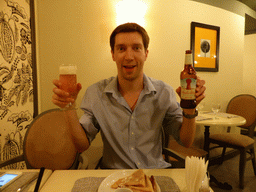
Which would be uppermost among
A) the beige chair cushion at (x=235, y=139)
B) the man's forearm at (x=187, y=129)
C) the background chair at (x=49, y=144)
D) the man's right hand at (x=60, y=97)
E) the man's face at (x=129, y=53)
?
the man's face at (x=129, y=53)

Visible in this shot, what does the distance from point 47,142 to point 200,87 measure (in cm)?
125

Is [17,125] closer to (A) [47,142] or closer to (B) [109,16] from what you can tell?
(A) [47,142]

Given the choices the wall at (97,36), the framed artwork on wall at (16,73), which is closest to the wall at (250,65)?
the wall at (97,36)

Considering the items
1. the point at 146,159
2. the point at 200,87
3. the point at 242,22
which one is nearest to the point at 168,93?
the point at 200,87

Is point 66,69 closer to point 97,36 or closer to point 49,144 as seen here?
point 49,144

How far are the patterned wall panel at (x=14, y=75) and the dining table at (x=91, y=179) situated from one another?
41.0 inches

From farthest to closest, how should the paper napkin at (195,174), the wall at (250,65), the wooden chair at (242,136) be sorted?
the wall at (250,65), the wooden chair at (242,136), the paper napkin at (195,174)

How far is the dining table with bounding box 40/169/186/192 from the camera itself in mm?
727

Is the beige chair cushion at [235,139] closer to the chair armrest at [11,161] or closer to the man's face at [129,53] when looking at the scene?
the man's face at [129,53]

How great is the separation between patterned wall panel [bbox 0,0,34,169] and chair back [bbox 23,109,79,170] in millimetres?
482

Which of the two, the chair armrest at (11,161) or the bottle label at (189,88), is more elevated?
the bottle label at (189,88)

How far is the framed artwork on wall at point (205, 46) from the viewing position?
9.22ft

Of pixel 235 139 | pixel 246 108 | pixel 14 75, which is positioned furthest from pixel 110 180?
pixel 246 108

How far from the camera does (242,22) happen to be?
3.36 m
